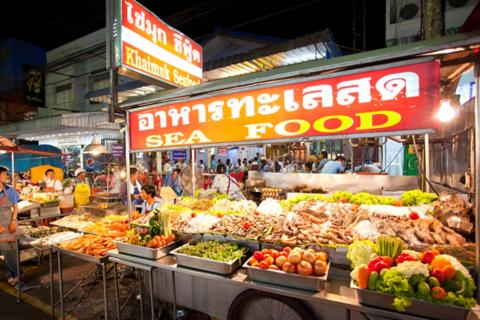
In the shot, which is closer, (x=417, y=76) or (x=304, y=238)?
(x=417, y=76)

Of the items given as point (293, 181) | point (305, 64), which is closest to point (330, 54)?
point (293, 181)

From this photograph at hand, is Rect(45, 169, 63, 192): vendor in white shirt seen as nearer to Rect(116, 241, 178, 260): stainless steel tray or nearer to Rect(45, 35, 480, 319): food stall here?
Rect(45, 35, 480, 319): food stall

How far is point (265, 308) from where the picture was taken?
3.31m

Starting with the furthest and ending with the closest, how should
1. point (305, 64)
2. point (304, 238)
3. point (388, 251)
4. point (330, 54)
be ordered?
point (330, 54) → point (304, 238) → point (305, 64) → point (388, 251)

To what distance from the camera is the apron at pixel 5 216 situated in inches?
236

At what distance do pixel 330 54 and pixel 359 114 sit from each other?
691cm

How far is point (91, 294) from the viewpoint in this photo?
5629 millimetres

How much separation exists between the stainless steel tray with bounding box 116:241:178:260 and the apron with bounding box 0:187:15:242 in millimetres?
4029

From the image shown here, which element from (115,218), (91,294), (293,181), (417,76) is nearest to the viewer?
(417,76)

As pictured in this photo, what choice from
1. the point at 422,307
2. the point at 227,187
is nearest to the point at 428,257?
the point at 422,307

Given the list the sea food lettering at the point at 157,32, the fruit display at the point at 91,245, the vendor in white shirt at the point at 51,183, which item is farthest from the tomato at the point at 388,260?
the vendor in white shirt at the point at 51,183

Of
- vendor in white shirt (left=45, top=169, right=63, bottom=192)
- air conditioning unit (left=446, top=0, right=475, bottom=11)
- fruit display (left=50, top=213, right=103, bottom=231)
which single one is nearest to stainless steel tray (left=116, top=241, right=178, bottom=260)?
fruit display (left=50, top=213, right=103, bottom=231)

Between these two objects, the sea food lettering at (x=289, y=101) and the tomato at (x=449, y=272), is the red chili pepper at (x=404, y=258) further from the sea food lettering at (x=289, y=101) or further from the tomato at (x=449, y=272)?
the sea food lettering at (x=289, y=101)

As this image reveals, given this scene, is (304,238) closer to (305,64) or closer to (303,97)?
(303,97)
